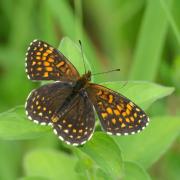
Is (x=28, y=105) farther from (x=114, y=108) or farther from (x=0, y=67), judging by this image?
(x=0, y=67)

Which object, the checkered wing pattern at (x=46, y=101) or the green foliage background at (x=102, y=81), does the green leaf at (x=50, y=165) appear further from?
the checkered wing pattern at (x=46, y=101)

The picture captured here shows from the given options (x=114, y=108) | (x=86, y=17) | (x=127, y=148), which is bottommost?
(x=127, y=148)

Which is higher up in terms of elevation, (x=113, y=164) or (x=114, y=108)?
(x=114, y=108)

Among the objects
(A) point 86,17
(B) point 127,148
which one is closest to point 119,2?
(A) point 86,17

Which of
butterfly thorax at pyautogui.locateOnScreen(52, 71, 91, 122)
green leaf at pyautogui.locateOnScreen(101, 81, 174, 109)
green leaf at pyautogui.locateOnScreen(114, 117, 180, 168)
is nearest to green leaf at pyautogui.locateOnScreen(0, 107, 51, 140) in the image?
butterfly thorax at pyautogui.locateOnScreen(52, 71, 91, 122)

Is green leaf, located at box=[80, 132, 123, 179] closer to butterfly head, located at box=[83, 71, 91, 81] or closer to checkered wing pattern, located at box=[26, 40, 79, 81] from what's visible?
butterfly head, located at box=[83, 71, 91, 81]

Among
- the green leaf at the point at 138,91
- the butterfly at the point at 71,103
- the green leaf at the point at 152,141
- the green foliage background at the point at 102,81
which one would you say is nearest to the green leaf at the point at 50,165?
the green foliage background at the point at 102,81
